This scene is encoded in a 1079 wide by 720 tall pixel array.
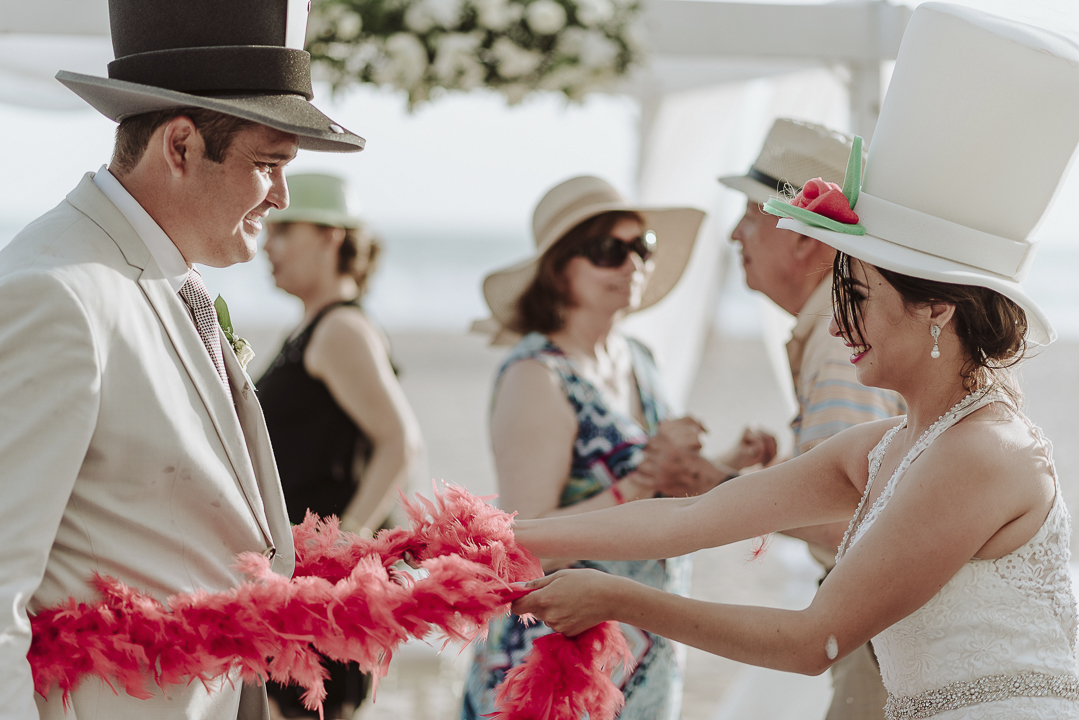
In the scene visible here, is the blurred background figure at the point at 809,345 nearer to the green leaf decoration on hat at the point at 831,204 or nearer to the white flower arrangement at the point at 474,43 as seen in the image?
the green leaf decoration on hat at the point at 831,204

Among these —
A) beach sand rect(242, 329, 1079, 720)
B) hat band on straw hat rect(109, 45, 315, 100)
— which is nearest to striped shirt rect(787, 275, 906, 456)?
beach sand rect(242, 329, 1079, 720)

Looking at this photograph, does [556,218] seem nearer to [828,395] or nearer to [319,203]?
[828,395]

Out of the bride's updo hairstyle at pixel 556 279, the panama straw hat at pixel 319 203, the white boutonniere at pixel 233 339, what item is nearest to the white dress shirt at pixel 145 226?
the white boutonniere at pixel 233 339

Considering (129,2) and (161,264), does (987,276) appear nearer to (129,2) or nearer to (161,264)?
(161,264)

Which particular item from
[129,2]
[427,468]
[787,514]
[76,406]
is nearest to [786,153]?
[787,514]

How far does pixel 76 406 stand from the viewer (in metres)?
1.42

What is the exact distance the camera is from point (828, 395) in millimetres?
2600

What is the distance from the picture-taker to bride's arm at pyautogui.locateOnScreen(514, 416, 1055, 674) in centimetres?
161

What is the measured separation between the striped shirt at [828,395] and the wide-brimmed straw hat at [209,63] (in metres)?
1.53

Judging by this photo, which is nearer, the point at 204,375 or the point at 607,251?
the point at 204,375

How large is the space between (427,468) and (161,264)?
29.6 feet

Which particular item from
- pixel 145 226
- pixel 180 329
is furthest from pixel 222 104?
pixel 180 329

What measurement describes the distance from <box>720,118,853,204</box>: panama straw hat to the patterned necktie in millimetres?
1865

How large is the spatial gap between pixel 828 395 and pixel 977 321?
903 mm
